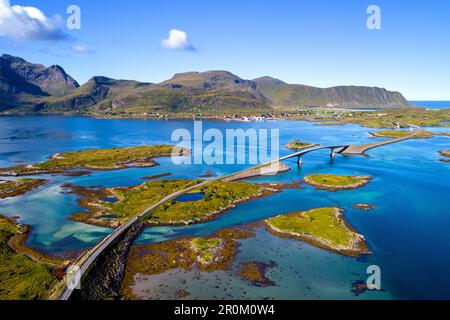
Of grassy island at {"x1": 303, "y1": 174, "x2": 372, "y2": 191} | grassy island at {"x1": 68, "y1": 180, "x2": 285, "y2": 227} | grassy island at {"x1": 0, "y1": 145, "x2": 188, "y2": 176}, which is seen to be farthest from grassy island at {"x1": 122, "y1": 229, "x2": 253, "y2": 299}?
grassy island at {"x1": 0, "y1": 145, "x2": 188, "y2": 176}

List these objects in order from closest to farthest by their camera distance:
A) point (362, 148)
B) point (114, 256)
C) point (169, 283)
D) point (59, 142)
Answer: point (169, 283), point (114, 256), point (362, 148), point (59, 142)

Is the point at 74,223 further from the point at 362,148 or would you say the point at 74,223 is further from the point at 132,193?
the point at 362,148

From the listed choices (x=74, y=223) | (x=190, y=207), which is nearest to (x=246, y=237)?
(x=190, y=207)

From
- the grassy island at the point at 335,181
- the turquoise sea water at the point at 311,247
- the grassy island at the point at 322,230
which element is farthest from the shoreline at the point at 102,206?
the grassy island at the point at 322,230

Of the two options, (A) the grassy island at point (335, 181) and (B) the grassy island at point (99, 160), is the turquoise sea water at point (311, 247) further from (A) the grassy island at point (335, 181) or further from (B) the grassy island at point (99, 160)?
(B) the grassy island at point (99, 160)

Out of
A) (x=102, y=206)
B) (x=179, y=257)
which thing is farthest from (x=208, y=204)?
(x=102, y=206)

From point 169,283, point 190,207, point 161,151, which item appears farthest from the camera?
point 161,151
